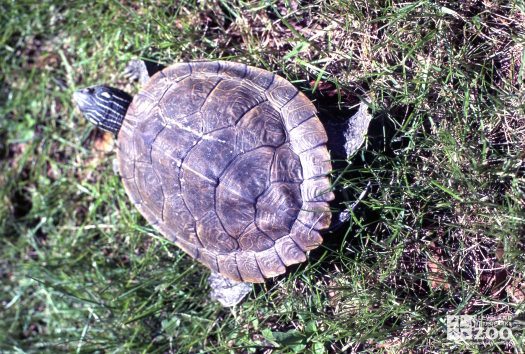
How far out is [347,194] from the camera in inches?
110

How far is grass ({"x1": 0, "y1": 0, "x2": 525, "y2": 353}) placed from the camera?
2701mm

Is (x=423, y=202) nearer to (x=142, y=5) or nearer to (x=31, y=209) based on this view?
(x=142, y=5)

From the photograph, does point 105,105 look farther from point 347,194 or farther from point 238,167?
point 347,194

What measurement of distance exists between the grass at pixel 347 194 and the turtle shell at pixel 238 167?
30 cm

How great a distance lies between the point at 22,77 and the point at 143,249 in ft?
7.33

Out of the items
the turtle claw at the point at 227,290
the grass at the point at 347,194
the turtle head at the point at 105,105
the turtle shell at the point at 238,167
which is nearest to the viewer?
the turtle shell at the point at 238,167

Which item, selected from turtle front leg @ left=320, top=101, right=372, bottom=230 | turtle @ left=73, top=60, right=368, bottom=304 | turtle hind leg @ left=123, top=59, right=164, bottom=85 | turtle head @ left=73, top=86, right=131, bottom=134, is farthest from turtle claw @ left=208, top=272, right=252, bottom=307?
turtle hind leg @ left=123, top=59, right=164, bottom=85

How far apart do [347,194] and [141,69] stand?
202 cm

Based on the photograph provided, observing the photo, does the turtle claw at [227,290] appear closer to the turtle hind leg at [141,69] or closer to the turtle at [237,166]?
the turtle at [237,166]

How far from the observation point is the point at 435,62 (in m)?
2.81

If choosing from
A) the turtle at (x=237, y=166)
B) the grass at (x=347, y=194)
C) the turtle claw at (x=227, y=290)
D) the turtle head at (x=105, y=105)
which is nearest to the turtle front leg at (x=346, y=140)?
the grass at (x=347, y=194)

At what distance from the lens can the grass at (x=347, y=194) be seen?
106 inches

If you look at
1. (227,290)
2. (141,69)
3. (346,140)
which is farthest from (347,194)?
(141,69)

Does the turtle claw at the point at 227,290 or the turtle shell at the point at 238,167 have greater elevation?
the turtle shell at the point at 238,167
